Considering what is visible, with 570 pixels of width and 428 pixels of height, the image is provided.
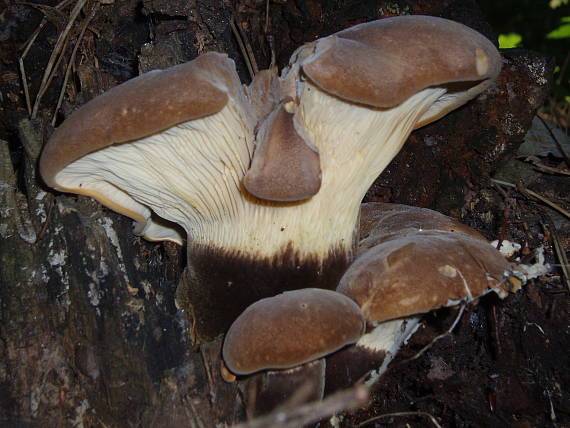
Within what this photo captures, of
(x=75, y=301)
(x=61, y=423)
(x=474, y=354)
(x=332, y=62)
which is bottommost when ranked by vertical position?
(x=474, y=354)

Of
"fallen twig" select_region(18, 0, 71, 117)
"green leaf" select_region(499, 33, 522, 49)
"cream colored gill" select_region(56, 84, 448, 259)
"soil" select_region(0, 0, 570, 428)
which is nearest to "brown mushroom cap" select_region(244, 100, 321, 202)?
"cream colored gill" select_region(56, 84, 448, 259)

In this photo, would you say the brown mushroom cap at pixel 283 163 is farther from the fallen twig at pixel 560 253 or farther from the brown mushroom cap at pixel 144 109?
the fallen twig at pixel 560 253

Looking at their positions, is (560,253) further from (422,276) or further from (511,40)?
(511,40)

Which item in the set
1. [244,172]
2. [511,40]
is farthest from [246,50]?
[511,40]

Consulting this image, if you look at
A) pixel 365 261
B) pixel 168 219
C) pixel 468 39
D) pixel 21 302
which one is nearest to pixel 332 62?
pixel 468 39

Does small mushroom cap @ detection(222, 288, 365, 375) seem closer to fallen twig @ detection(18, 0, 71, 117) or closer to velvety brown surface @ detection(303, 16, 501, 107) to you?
velvety brown surface @ detection(303, 16, 501, 107)

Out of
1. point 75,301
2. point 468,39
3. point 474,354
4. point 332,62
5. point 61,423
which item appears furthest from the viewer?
point 474,354

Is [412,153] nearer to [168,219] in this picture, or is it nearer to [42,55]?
[168,219]
